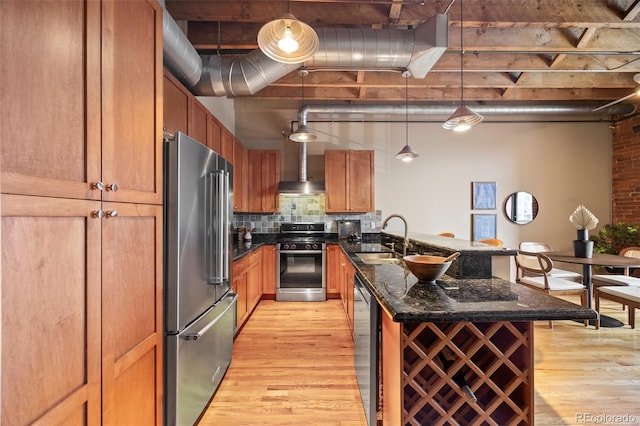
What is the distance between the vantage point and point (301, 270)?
14.2ft

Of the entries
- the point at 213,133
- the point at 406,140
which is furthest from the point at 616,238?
the point at 213,133

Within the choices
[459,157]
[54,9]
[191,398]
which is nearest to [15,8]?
[54,9]

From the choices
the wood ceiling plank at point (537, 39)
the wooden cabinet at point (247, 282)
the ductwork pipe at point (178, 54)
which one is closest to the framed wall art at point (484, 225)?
the wood ceiling plank at point (537, 39)

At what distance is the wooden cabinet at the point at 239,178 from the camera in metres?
4.00

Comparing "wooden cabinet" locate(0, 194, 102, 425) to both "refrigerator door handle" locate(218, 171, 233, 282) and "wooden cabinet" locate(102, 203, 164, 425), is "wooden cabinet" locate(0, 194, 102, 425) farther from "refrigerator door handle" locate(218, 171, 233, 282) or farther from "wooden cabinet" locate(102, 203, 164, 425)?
"refrigerator door handle" locate(218, 171, 233, 282)

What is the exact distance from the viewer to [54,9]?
872 mm

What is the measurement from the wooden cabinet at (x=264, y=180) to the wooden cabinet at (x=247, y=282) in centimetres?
94

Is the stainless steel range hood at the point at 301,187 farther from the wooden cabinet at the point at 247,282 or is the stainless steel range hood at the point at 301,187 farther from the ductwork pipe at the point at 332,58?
the ductwork pipe at the point at 332,58

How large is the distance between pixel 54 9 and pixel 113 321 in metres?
Answer: 1.11

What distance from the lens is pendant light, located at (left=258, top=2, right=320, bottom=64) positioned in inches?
62.5

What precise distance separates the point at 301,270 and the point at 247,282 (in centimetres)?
112

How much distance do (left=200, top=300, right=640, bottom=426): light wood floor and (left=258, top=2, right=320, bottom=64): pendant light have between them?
241 centimetres

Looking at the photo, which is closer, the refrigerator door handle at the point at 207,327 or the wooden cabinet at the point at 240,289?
the refrigerator door handle at the point at 207,327

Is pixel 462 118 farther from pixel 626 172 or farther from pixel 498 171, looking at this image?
pixel 626 172
